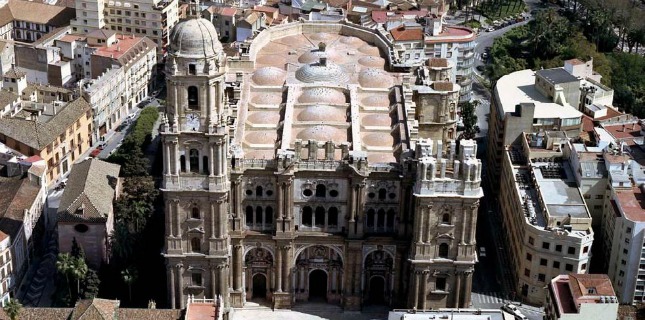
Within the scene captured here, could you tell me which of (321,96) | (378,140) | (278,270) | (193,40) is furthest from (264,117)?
(193,40)

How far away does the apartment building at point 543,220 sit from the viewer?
13588 centimetres

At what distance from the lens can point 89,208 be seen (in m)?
145

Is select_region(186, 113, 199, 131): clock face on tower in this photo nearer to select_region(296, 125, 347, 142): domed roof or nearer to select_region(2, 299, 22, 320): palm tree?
select_region(296, 125, 347, 142): domed roof

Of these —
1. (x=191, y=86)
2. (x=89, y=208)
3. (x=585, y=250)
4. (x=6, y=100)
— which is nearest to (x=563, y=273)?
(x=585, y=250)

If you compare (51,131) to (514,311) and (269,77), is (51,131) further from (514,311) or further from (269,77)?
(514,311)

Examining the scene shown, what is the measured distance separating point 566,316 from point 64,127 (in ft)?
330

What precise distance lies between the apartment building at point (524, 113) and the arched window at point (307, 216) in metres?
43.8

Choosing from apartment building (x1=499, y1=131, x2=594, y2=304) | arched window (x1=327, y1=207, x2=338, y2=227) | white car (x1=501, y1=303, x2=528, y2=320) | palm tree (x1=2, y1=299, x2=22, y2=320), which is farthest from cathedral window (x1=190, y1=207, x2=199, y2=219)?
apartment building (x1=499, y1=131, x2=594, y2=304)

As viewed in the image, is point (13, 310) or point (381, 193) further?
point (381, 193)

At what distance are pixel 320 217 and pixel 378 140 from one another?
1503 cm

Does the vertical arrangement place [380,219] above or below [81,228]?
above

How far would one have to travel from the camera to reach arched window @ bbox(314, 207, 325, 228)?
134000 mm

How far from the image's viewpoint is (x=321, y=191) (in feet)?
435

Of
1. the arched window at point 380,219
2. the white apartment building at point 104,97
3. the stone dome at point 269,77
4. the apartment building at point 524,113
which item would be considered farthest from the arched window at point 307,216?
the white apartment building at point 104,97
